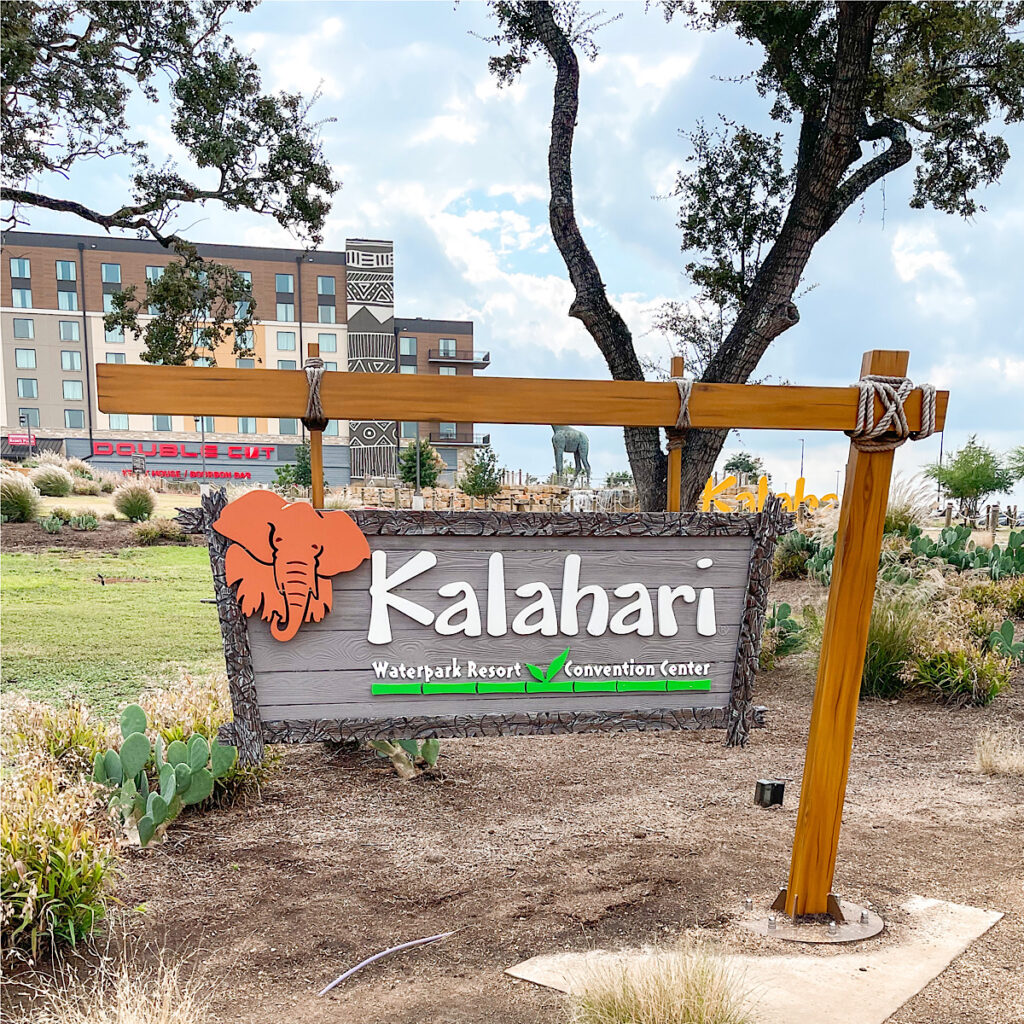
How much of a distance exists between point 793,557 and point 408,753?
7841 millimetres

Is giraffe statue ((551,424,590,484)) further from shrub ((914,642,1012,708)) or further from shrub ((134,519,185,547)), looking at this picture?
Result: shrub ((914,642,1012,708))

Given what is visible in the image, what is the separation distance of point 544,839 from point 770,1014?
67.7 inches

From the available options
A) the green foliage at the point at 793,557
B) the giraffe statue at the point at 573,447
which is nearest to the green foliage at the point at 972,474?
the giraffe statue at the point at 573,447

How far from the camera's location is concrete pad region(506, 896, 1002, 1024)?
2.68m

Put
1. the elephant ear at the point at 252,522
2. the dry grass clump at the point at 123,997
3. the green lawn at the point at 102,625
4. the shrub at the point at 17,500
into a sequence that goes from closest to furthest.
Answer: the dry grass clump at the point at 123,997 → the elephant ear at the point at 252,522 → the green lawn at the point at 102,625 → the shrub at the point at 17,500

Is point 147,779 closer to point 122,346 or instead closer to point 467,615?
point 467,615

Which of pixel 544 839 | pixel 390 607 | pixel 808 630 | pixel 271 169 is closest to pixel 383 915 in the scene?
pixel 544 839

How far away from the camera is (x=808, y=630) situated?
785 centimetres

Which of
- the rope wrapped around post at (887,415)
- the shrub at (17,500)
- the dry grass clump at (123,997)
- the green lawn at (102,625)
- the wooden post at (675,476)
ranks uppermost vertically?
the rope wrapped around post at (887,415)

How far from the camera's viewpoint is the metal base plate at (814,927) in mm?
3227

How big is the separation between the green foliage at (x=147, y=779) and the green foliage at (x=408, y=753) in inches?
41.2

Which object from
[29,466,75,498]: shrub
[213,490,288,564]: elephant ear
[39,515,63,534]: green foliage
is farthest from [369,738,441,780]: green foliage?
[29,466,75,498]: shrub

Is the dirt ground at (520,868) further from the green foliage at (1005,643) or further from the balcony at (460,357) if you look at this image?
the balcony at (460,357)

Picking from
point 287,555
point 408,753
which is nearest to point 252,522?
point 287,555
